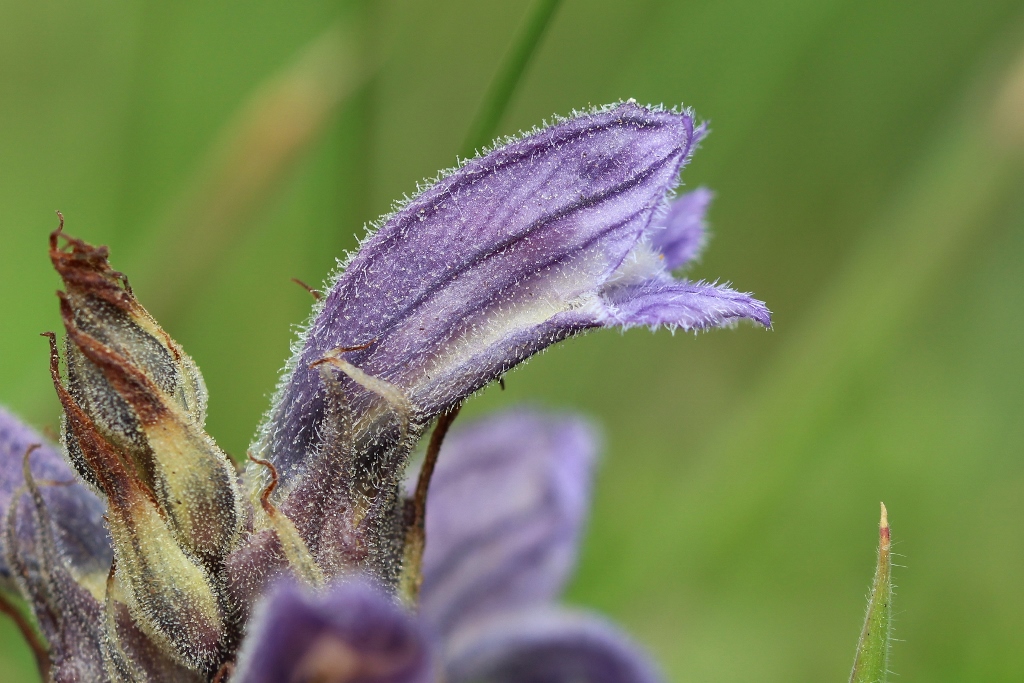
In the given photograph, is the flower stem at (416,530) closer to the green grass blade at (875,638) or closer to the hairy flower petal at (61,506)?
the hairy flower petal at (61,506)

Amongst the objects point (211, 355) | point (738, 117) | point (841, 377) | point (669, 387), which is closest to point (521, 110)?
point (738, 117)

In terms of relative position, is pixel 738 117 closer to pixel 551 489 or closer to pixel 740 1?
pixel 740 1

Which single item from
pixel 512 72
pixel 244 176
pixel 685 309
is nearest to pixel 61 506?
pixel 685 309

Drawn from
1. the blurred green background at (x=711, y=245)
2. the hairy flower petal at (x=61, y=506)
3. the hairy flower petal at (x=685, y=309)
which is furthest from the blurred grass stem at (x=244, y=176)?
the hairy flower petal at (x=685, y=309)

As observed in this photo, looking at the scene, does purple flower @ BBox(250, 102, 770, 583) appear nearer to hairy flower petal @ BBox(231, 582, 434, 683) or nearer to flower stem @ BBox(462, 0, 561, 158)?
hairy flower petal @ BBox(231, 582, 434, 683)

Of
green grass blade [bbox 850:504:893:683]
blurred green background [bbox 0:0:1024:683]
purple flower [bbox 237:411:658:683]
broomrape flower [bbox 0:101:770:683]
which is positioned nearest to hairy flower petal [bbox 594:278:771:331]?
broomrape flower [bbox 0:101:770:683]

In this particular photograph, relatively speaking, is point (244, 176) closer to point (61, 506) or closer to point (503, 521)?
point (503, 521)
